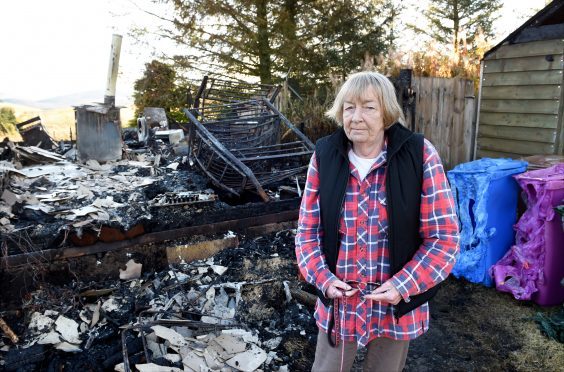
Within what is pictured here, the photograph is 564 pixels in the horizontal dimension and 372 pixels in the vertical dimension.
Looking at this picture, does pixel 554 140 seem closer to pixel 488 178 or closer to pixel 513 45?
pixel 513 45

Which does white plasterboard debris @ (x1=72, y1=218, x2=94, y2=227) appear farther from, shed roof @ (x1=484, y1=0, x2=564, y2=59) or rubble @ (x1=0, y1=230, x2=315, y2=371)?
shed roof @ (x1=484, y1=0, x2=564, y2=59)

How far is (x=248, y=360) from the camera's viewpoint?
264cm

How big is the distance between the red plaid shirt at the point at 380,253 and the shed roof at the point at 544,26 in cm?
482

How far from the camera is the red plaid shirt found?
1.57m

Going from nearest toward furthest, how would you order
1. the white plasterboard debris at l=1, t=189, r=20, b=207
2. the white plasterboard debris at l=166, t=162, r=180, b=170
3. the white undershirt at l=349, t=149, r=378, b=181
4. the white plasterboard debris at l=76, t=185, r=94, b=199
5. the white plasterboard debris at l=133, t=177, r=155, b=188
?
the white undershirt at l=349, t=149, r=378, b=181 < the white plasterboard debris at l=1, t=189, r=20, b=207 < the white plasterboard debris at l=76, t=185, r=94, b=199 < the white plasterboard debris at l=133, t=177, r=155, b=188 < the white plasterboard debris at l=166, t=162, r=180, b=170

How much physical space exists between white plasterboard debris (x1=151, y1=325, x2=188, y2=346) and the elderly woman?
4.39 feet

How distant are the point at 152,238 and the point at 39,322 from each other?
1149mm

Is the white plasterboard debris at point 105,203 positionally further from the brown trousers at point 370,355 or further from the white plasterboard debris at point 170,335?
the brown trousers at point 370,355

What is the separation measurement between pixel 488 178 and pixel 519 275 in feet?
3.08

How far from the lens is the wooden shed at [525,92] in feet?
17.4

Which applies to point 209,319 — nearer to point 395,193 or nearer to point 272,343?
point 272,343

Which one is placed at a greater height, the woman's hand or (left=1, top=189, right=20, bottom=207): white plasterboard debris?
the woman's hand

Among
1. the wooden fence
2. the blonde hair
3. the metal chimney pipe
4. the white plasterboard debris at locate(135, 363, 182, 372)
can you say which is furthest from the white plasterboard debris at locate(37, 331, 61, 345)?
the wooden fence

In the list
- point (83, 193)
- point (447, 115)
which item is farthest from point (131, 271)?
point (447, 115)
